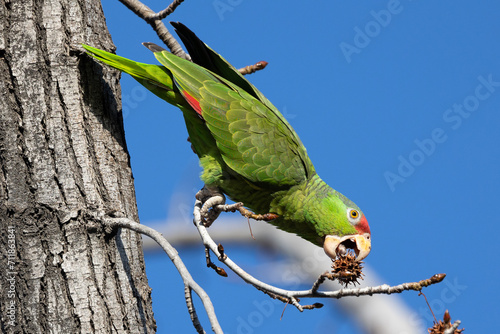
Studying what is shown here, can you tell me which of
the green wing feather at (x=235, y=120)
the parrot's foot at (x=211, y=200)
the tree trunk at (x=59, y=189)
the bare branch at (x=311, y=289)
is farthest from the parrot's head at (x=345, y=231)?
the tree trunk at (x=59, y=189)

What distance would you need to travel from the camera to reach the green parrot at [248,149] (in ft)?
12.0

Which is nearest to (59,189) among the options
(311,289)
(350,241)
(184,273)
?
(184,273)

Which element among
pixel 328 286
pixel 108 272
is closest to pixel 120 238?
pixel 108 272

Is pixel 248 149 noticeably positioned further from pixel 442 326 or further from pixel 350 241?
pixel 442 326

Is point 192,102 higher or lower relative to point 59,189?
higher

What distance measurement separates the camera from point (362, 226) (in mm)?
3846

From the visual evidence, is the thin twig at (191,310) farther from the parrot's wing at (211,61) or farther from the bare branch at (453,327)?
the parrot's wing at (211,61)

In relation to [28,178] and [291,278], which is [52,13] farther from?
[291,278]

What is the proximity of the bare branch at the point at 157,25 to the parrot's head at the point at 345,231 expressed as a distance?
1.67m

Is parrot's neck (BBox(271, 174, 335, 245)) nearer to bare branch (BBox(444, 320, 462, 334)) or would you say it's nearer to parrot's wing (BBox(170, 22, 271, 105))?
parrot's wing (BBox(170, 22, 271, 105))

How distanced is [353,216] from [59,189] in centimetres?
213

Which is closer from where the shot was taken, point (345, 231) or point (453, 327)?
point (453, 327)

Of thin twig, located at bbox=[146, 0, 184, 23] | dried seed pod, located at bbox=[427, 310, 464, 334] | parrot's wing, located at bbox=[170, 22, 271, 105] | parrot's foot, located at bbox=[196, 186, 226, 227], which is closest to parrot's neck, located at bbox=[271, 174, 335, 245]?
parrot's foot, located at bbox=[196, 186, 226, 227]

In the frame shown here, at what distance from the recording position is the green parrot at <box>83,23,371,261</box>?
3.65 m
